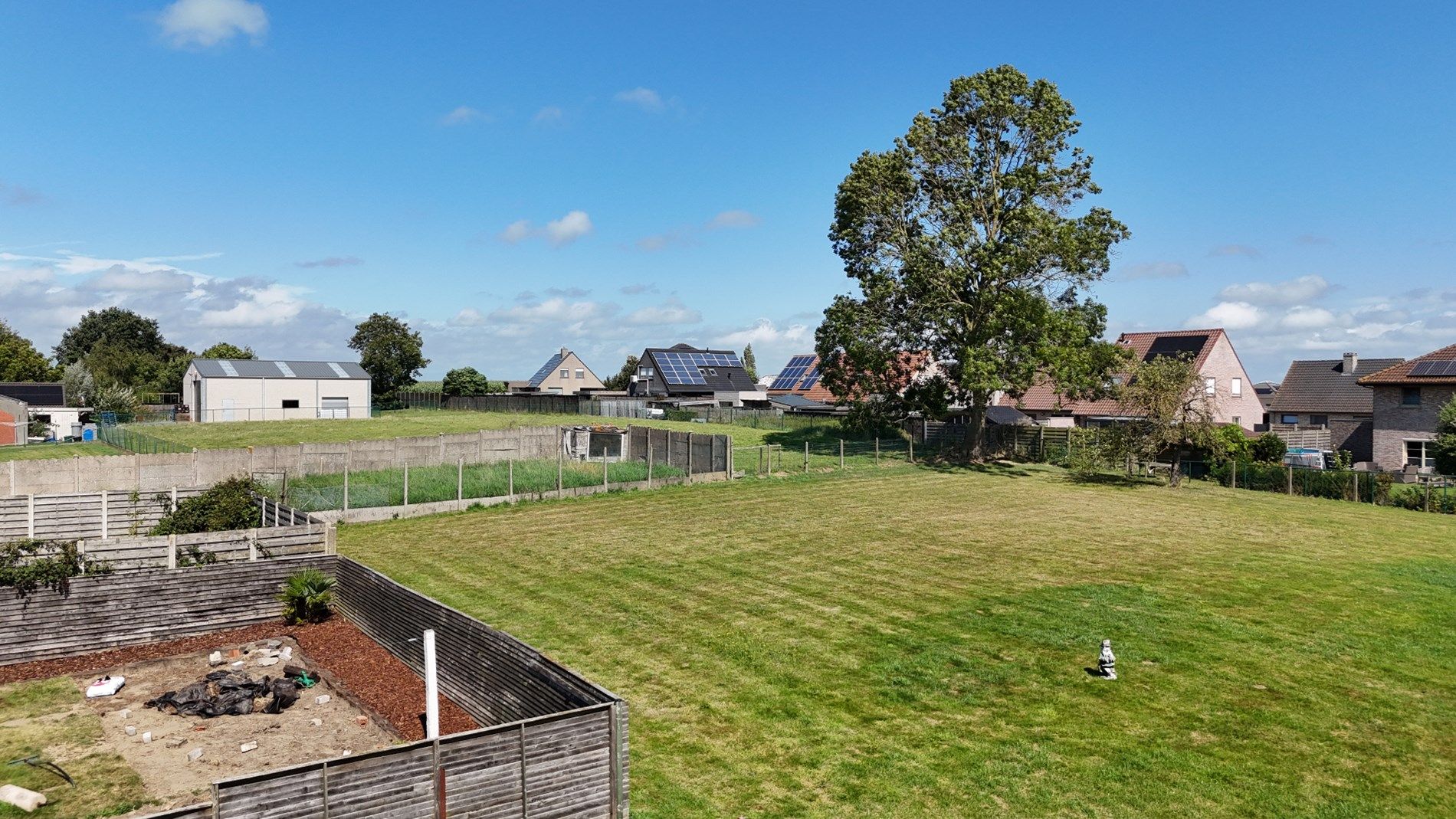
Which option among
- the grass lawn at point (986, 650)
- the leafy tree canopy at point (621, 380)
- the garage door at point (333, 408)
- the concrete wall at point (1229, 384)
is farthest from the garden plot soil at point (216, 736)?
the leafy tree canopy at point (621, 380)

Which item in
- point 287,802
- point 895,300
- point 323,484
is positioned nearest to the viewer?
point 287,802

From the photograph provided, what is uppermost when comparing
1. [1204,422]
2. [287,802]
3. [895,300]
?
[895,300]

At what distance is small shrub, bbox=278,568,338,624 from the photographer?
642 inches

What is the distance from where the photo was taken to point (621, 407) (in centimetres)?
7881

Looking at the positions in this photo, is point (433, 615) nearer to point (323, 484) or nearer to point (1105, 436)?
point (323, 484)

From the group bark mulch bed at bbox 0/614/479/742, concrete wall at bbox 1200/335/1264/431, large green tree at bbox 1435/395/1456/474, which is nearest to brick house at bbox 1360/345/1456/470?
large green tree at bbox 1435/395/1456/474

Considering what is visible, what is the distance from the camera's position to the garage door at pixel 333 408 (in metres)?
74.0

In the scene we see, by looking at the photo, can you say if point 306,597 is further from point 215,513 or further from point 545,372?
point 545,372

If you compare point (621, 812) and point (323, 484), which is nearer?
point (621, 812)

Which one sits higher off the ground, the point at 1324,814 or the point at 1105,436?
the point at 1105,436

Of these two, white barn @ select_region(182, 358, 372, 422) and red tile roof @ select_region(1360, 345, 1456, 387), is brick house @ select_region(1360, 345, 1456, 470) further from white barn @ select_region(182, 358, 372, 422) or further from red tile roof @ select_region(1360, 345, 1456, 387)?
white barn @ select_region(182, 358, 372, 422)

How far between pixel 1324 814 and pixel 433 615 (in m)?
11.2

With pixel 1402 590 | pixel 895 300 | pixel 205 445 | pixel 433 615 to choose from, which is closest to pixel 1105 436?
pixel 895 300

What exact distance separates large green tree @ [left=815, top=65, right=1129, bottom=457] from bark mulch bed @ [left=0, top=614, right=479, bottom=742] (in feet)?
98.2
